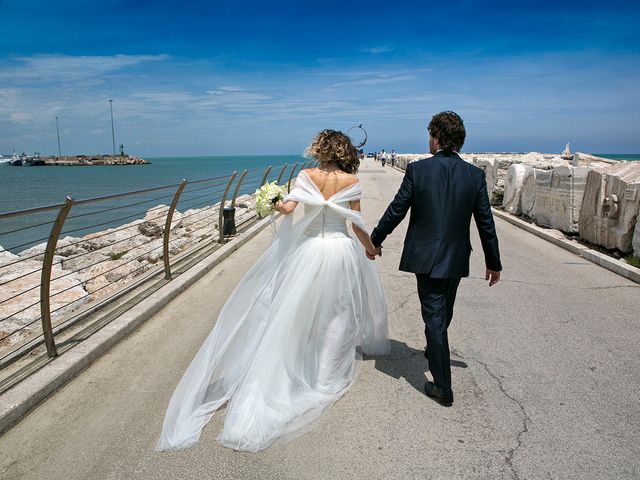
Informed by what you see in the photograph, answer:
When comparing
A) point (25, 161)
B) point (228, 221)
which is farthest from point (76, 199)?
point (25, 161)

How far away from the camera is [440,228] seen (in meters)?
3.54

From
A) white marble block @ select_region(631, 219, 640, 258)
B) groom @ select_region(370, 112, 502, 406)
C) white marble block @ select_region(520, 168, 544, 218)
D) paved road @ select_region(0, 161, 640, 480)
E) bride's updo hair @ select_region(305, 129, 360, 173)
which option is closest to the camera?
paved road @ select_region(0, 161, 640, 480)

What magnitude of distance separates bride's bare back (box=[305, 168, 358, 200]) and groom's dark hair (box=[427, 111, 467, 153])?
2.25 ft

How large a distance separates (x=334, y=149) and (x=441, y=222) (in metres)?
0.96

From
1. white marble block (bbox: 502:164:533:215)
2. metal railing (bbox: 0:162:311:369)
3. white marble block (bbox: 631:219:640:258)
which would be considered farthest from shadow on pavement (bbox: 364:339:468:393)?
white marble block (bbox: 502:164:533:215)

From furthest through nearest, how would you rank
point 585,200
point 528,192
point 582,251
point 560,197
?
point 528,192 → point 560,197 → point 585,200 → point 582,251

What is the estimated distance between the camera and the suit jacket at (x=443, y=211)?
3490 millimetres

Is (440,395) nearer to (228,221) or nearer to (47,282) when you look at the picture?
(47,282)

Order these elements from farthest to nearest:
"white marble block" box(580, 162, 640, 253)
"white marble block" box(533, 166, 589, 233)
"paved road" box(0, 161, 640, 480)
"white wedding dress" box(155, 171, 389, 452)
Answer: "white marble block" box(533, 166, 589, 233), "white marble block" box(580, 162, 640, 253), "white wedding dress" box(155, 171, 389, 452), "paved road" box(0, 161, 640, 480)

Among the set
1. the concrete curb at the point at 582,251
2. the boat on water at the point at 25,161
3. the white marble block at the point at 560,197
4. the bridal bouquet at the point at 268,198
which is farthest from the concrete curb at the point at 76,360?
the boat on water at the point at 25,161

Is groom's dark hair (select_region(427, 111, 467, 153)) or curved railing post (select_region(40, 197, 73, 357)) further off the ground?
groom's dark hair (select_region(427, 111, 467, 153))

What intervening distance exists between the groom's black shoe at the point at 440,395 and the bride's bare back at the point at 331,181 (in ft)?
5.31

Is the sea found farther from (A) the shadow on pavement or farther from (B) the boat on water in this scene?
(B) the boat on water

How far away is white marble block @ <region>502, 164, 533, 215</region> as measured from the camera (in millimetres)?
13086
